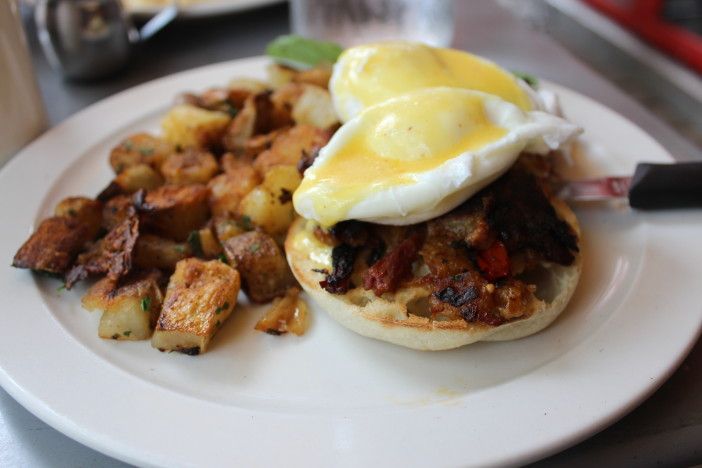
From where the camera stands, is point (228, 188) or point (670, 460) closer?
point (670, 460)

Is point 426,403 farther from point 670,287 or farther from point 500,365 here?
point 670,287

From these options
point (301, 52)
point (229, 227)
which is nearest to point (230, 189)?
point (229, 227)

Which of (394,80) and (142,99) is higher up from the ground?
(394,80)

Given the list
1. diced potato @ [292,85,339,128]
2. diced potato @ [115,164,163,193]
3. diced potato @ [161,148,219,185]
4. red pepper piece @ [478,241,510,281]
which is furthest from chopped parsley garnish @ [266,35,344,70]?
red pepper piece @ [478,241,510,281]

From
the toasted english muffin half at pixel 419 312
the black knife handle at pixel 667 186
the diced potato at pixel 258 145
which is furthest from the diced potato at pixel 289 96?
the black knife handle at pixel 667 186

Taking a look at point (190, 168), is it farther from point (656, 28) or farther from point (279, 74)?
point (656, 28)

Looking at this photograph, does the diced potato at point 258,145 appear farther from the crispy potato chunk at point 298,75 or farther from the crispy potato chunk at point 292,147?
the crispy potato chunk at point 298,75

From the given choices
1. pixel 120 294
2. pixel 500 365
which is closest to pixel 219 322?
pixel 120 294

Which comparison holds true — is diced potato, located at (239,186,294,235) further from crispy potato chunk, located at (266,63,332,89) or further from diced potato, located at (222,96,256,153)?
crispy potato chunk, located at (266,63,332,89)
